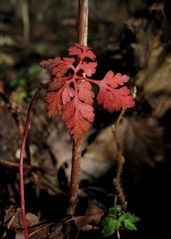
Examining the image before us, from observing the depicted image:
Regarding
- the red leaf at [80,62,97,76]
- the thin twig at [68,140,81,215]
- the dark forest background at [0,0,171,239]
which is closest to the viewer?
the red leaf at [80,62,97,76]

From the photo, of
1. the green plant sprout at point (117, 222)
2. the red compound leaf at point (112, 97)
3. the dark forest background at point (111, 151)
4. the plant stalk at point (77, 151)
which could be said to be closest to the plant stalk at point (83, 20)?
the plant stalk at point (77, 151)

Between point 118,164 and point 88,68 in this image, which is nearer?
point 88,68

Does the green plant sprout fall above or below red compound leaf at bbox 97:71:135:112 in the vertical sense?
below

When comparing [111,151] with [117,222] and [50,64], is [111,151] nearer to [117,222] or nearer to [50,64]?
[117,222]

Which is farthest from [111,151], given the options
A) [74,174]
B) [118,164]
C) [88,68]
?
[88,68]

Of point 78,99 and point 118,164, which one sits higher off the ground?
point 78,99

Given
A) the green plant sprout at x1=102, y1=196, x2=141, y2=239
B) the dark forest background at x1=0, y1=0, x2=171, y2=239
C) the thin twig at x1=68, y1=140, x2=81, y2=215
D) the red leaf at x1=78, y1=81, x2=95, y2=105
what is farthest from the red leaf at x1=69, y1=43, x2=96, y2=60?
the green plant sprout at x1=102, y1=196, x2=141, y2=239

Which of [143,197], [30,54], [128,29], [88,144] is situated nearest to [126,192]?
[143,197]

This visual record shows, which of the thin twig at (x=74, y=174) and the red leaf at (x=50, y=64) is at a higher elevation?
the red leaf at (x=50, y=64)

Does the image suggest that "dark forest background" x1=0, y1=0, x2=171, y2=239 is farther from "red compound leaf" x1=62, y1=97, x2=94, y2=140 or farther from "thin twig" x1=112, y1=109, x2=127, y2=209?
"red compound leaf" x1=62, y1=97, x2=94, y2=140

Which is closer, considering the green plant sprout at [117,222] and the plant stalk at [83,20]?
the plant stalk at [83,20]

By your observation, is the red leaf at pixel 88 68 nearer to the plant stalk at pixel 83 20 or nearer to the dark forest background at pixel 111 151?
the plant stalk at pixel 83 20

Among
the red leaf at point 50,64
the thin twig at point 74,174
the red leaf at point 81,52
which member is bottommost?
the thin twig at point 74,174

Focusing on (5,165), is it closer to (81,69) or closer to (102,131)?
(102,131)
